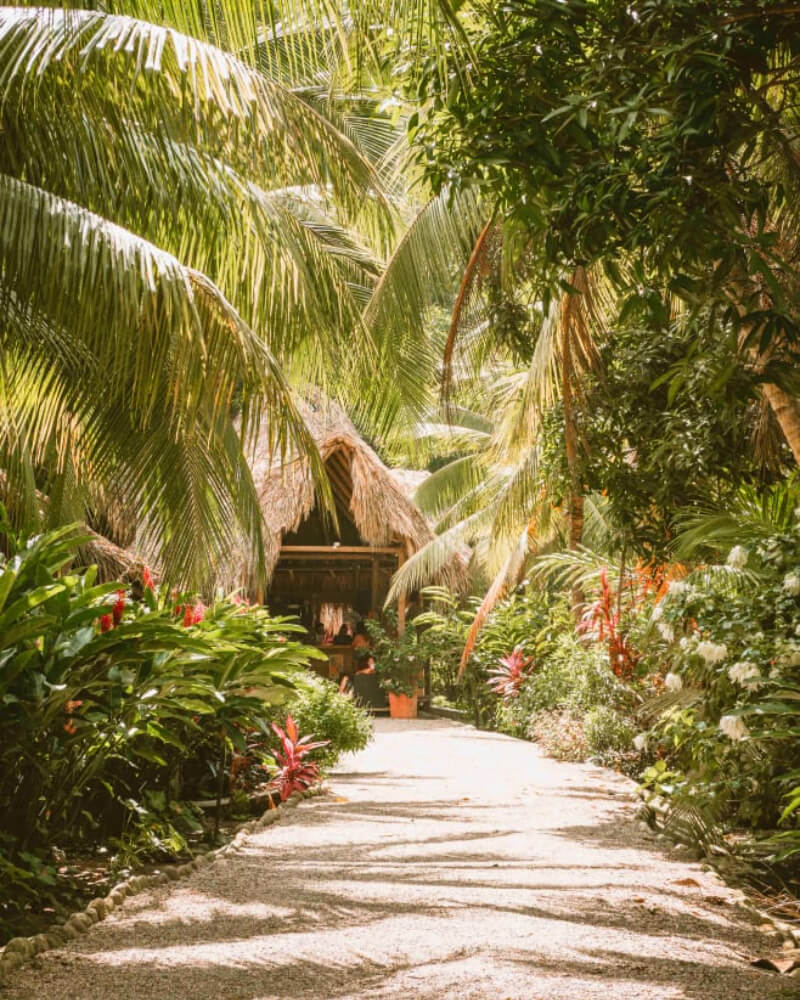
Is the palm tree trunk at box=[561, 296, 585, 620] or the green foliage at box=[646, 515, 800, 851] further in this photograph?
the palm tree trunk at box=[561, 296, 585, 620]

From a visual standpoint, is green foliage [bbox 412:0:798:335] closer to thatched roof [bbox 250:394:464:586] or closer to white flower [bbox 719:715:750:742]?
white flower [bbox 719:715:750:742]

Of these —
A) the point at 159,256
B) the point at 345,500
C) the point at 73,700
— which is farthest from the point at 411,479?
the point at 73,700

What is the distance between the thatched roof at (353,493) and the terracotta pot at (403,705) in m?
2.34

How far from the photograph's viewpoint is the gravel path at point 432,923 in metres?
3.05

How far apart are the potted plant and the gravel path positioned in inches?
383

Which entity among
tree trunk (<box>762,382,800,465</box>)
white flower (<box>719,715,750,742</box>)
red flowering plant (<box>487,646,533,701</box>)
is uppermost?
tree trunk (<box>762,382,800,465</box>)

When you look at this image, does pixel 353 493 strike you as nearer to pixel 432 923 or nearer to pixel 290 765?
pixel 290 765

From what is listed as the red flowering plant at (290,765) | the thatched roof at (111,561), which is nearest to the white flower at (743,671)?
the red flowering plant at (290,765)

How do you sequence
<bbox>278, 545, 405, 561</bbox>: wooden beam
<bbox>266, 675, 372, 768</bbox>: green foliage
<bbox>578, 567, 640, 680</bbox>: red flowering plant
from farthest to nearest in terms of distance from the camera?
1. <bbox>278, 545, 405, 561</bbox>: wooden beam
2. <bbox>578, 567, 640, 680</bbox>: red flowering plant
3. <bbox>266, 675, 372, 768</bbox>: green foliage

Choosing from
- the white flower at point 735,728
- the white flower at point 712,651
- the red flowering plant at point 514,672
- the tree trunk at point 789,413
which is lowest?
the red flowering plant at point 514,672

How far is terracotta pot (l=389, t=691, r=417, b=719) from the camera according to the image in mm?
16609

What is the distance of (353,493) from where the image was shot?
51.6ft

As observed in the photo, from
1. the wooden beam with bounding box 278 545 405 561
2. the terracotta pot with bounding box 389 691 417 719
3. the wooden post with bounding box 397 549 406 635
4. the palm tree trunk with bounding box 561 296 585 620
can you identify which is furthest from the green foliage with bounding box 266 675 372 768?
the wooden beam with bounding box 278 545 405 561

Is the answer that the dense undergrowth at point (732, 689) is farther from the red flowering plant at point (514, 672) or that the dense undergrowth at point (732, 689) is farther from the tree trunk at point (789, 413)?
the red flowering plant at point (514, 672)
